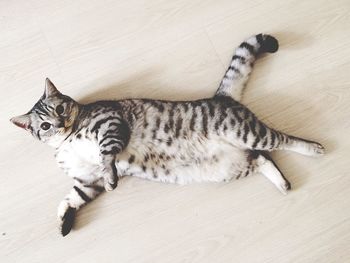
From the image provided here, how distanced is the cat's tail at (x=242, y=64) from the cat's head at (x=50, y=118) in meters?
0.69

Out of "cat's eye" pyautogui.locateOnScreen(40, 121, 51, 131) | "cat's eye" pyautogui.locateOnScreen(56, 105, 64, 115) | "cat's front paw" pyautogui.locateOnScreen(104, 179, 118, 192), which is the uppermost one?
"cat's eye" pyautogui.locateOnScreen(56, 105, 64, 115)

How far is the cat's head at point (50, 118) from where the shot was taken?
164cm

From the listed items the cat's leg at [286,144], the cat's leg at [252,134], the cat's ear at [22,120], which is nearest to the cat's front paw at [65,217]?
the cat's ear at [22,120]

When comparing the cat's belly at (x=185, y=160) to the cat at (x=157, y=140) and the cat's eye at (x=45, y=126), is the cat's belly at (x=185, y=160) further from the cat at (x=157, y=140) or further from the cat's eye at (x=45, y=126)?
the cat's eye at (x=45, y=126)

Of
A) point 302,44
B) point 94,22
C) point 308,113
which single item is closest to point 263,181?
point 308,113

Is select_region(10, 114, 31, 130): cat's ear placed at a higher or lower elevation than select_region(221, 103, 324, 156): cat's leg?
higher

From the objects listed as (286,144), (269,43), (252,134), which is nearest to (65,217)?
(252,134)

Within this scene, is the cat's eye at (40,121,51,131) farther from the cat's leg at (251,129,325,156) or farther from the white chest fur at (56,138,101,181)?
the cat's leg at (251,129,325,156)

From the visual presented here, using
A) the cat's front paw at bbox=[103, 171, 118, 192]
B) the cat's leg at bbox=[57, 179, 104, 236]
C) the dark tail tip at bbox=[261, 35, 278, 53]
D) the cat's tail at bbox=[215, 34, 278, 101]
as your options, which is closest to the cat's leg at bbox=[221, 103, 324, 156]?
the cat's tail at bbox=[215, 34, 278, 101]

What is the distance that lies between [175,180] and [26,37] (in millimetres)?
1069

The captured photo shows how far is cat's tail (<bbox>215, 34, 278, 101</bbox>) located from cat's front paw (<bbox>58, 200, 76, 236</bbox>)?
0.86m

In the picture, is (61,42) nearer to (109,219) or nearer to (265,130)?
(109,219)

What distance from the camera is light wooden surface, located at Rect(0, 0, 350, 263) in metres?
1.71

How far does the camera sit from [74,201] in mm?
1735
